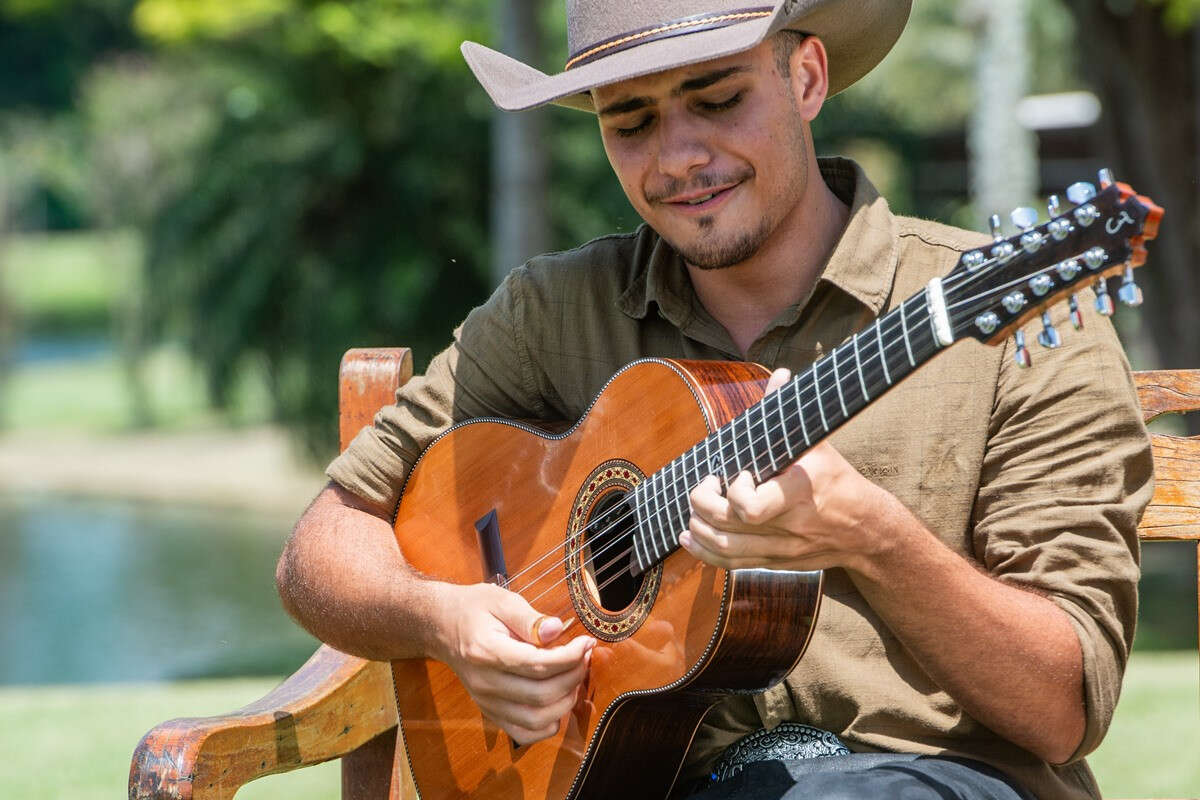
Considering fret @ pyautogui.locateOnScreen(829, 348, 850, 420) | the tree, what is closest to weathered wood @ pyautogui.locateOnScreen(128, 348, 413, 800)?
fret @ pyautogui.locateOnScreen(829, 348, 850, 420)

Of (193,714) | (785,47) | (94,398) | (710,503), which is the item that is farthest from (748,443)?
(94,398)

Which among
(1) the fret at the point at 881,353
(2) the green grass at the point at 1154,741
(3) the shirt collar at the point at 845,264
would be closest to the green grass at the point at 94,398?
(2) the green grass at the point at 1154,741

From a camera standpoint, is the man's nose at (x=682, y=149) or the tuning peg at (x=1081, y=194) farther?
the man's nose at (x=682, y=149)

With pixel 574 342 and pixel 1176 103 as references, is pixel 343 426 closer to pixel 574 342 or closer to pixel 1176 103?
pixel 574 342

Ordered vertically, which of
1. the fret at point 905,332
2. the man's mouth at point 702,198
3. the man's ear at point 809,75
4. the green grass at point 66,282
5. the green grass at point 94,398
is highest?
the man's ear at point 809,75

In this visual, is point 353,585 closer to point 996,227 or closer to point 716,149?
point 716,149

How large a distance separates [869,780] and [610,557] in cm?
54

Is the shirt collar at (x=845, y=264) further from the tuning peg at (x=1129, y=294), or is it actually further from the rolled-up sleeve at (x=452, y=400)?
the tuning peg at (x=1129, y=294)

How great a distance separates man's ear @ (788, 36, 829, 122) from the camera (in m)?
2.41

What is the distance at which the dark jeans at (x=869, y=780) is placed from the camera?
2.00 meters

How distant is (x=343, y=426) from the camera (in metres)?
2.89

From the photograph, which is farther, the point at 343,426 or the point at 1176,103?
the point at 1176,103

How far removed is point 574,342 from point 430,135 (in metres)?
6.44

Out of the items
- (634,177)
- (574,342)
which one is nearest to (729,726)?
(574,342)
